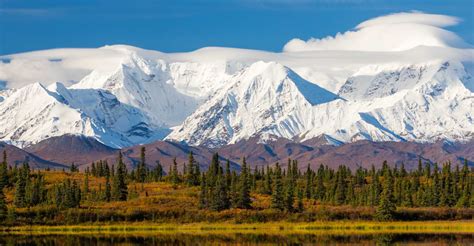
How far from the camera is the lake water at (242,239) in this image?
147125 millimetres

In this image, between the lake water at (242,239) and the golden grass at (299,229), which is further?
the golden grass at (299,229)

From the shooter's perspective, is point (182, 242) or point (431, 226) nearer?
point (182, 242)

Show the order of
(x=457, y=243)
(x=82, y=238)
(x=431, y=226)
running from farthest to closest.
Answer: (x=431, y=226)
(x=82, y=238)
(x=457, y=243)

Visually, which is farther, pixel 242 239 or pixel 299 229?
pixel 299 229

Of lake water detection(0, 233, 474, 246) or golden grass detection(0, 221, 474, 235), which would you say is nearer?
lake water detection(0, 233, 474, 246)

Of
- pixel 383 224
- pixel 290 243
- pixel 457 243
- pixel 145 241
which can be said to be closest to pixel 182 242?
pixel 145 241

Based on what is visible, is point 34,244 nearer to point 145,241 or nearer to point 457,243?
point 145,241

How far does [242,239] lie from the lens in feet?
526

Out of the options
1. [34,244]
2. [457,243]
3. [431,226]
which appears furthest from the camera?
[431,226]

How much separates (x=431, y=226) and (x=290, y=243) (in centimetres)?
5412

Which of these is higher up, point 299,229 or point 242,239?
point 299,229

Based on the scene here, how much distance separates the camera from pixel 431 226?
7559 inches

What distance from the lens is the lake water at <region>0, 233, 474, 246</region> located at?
483ft

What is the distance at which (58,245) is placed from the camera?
14738cm
